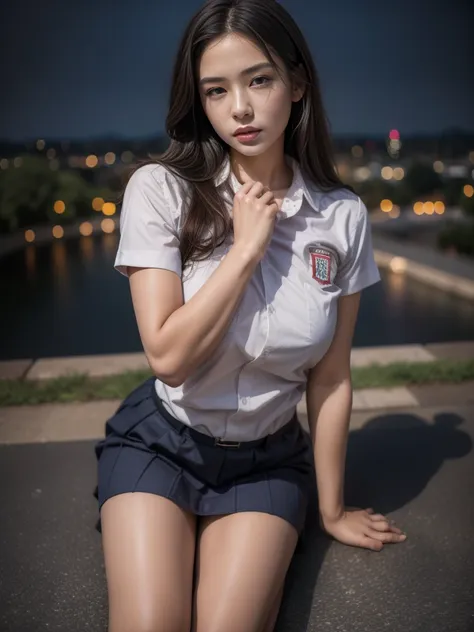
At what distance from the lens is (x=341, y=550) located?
1.64m

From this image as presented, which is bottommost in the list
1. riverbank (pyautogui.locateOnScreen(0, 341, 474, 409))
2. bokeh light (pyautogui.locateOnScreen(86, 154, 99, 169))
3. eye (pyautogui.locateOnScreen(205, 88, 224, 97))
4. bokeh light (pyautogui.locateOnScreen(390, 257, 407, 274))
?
riverbank (pyautogui.locateOnScreen(0, 341, 474, 409))

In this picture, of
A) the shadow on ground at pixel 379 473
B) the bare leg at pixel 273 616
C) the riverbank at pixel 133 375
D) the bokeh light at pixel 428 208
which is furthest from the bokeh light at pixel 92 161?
the bare leg at pixel 273 616

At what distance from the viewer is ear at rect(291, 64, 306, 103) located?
4.61ft

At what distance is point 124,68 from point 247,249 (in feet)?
6.83

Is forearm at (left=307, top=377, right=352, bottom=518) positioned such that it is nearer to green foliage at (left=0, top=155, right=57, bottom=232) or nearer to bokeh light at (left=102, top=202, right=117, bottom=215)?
bokeh light at (left=102, top=202, right=117, bottom=215)

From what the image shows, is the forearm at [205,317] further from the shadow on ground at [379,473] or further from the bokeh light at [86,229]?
the bokeh light at [86,229]

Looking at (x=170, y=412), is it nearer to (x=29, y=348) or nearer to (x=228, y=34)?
(x=228, y=34)

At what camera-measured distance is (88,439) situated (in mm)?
2234

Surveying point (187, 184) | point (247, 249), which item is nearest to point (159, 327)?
point (247, 249)

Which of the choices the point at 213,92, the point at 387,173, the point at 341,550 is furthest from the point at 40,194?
the point at 341,550

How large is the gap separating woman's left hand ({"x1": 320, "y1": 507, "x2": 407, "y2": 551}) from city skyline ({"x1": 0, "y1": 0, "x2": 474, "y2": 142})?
1.88 meters

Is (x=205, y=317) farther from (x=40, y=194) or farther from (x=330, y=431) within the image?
(x=40, y=194)

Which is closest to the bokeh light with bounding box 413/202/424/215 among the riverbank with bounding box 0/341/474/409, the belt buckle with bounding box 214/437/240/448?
the riverbank with bounding box 0/341/474/409

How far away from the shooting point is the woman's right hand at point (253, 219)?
129 cm
